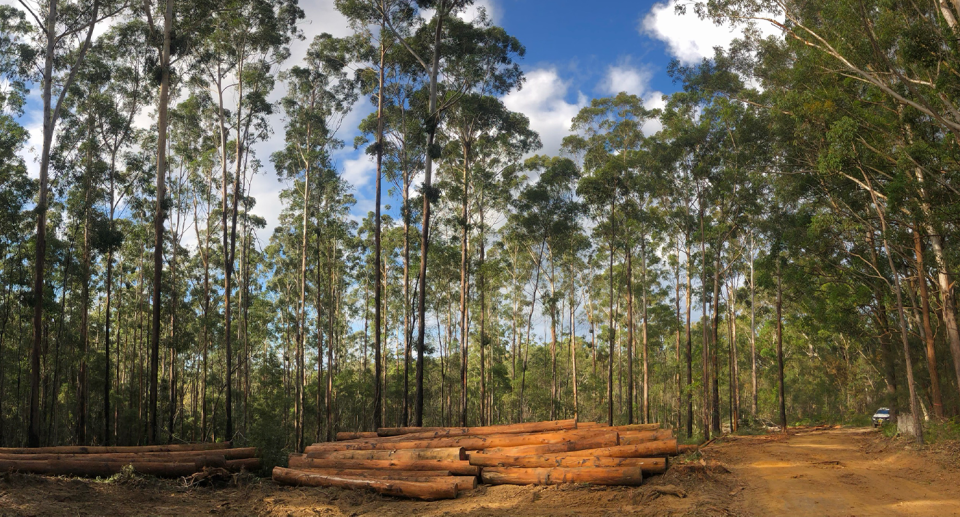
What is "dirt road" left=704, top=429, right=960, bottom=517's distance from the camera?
25.9ft

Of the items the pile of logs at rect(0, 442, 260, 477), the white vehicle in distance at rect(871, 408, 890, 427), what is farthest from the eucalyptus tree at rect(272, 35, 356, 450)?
the white vehicle in distance at rect(871, 408, 890, 427)

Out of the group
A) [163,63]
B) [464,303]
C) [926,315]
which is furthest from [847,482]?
[163,63]

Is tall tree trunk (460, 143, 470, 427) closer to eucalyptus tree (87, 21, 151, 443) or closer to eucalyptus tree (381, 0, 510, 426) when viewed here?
eucalyptus tree (381, 0, 510, 426)

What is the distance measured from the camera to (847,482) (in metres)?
9.86

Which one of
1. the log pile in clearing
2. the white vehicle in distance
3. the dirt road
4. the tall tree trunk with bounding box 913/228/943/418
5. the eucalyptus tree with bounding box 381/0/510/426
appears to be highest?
the eucalyptus tree with bounding box 381/0/510/426

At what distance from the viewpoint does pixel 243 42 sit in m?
22.3

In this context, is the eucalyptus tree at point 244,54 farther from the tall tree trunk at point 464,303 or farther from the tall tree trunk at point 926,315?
the tall tree trunk at point 926,315

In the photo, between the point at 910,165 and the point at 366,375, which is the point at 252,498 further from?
the point at 366,375

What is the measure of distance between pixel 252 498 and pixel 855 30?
648 inches

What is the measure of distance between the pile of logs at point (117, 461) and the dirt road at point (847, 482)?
31.4 feet

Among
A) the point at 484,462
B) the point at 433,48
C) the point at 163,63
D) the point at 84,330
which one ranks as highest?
the point at 433,48

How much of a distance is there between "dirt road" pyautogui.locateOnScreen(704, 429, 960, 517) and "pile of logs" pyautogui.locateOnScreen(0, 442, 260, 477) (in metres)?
9.57

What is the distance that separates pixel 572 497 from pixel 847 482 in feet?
18.5

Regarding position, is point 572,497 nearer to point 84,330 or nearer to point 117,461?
point 117,461
